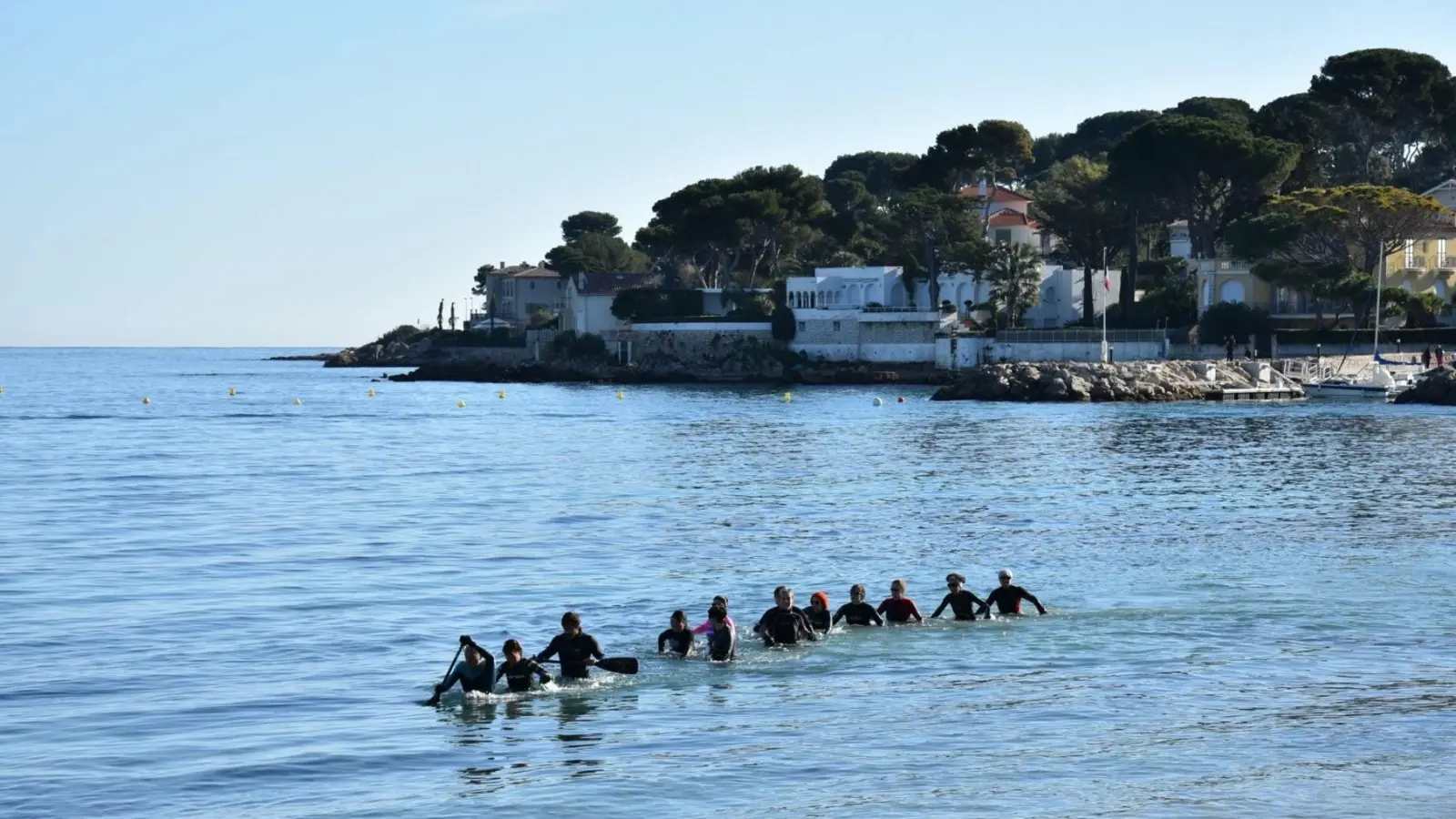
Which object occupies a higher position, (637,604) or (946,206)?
(946,206)

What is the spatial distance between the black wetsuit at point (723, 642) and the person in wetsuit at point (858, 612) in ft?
9.14

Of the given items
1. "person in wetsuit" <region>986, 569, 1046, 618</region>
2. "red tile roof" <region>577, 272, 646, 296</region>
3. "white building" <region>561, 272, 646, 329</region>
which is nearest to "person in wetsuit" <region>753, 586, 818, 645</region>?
"person in wetsuit" <region>986, 569, 1046, 618</region>

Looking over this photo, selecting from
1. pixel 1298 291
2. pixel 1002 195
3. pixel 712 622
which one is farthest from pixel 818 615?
pixel 1002 195

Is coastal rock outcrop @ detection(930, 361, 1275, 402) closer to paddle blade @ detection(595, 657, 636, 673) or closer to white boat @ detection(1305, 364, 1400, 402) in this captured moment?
white boat @ detection(1305, 364, 1400, 402)

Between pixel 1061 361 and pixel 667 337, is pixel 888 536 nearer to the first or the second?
pixel 1061 361

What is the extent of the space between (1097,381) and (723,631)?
79.7 m

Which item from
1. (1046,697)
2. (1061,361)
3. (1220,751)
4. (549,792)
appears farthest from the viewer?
(1061,361)

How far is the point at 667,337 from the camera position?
140750mm

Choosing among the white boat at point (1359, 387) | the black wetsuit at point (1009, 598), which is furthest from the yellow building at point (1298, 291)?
the black wetsuit at point (1009, 598)

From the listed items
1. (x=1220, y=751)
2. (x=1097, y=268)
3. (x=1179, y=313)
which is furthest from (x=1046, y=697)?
(x=1097, y=268)

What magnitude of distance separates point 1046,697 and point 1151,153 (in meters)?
99.4

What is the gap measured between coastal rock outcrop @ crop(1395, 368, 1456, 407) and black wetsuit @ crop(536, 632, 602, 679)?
77595 millimetres

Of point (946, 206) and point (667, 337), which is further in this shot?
point (667, 337)

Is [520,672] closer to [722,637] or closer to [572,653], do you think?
[572,653]
